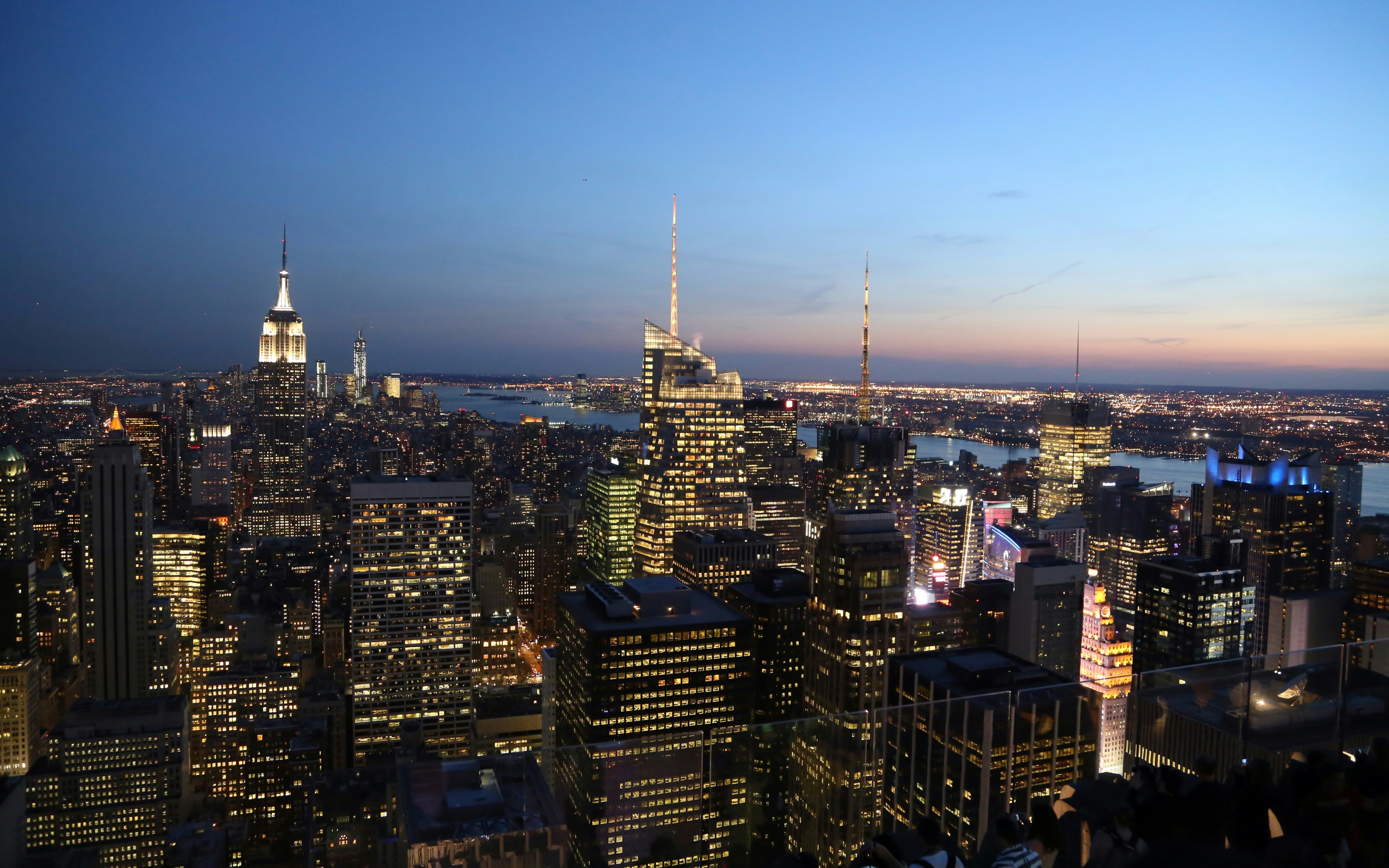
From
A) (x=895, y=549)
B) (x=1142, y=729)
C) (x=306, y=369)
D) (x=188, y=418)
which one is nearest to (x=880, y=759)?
(x=1142, y=729)

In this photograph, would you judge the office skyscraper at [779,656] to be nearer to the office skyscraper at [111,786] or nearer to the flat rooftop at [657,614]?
the flat rooftop at [657,614]

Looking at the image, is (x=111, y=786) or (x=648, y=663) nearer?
(x=111, y=786)

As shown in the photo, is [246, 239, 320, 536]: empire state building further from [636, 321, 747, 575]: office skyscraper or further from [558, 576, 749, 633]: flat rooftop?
[558, 576, 749, 633]: flat rooftop

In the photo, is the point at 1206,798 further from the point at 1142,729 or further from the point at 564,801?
the point at 564,801

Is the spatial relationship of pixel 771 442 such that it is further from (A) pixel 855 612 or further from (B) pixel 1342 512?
(A) pixel 855 612

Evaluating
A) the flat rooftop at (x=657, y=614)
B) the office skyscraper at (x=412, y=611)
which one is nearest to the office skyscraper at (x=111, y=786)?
the office skyscraper at (x=412, y=611)

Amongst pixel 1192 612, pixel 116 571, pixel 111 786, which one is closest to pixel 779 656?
pixel 1192 612
